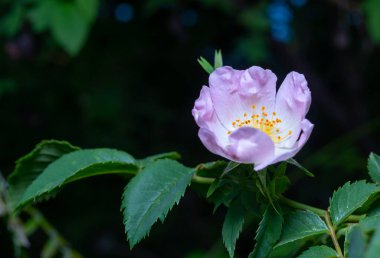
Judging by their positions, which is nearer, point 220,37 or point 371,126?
point 371,126

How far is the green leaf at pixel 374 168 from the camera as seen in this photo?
0.68m

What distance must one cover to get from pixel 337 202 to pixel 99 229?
1.87 metres

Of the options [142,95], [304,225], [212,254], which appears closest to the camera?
[304,225]

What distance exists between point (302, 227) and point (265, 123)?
19 cm

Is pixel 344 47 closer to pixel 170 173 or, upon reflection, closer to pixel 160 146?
pixel 160 146

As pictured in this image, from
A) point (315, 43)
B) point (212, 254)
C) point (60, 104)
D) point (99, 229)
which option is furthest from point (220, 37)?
point (212, 254)

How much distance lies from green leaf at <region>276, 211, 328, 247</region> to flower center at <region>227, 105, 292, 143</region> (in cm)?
14

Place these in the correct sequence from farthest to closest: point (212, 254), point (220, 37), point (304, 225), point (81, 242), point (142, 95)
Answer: point (220, 37), point (142, 95), point (81, 242), point (212, 254), point (304, 225)

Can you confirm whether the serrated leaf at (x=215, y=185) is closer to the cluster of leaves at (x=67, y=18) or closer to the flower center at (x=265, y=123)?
the flower center at (x=265, y=123)

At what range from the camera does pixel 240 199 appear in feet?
2.15

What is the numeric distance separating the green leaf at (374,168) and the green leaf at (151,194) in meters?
0.21

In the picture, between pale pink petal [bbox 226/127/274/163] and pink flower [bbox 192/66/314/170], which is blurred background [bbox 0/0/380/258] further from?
pale pink petal [bbox 226/127/274/163]

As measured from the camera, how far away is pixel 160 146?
2.43m

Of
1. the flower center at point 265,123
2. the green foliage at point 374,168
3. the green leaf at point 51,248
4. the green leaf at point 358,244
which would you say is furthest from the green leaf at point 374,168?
the green leaf at point 51,248
